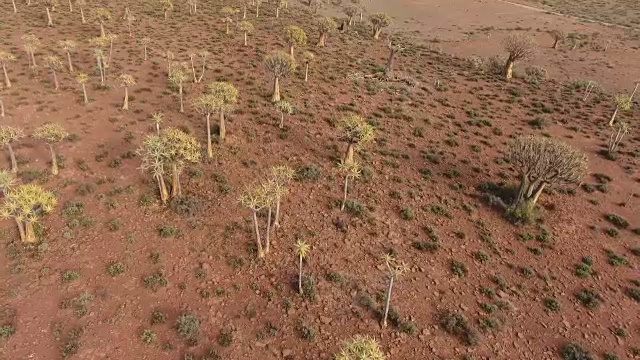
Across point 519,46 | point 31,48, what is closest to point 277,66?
point 31,48

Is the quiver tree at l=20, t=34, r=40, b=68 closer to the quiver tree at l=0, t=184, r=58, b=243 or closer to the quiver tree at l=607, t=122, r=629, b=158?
the quiver tree at l=0, t=184, r=58, b=243

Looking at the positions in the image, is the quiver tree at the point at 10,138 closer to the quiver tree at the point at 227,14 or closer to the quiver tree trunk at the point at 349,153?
the quiver tree trunk at the point at 349,153

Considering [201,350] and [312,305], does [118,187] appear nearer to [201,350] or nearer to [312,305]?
[201,350]

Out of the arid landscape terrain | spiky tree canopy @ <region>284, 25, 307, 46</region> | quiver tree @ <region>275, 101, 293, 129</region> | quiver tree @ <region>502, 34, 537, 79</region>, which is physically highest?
quiver tree @ <region>502, 34, 537, 79</region>

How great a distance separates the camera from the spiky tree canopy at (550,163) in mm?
31609

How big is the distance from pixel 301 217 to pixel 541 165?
2016cm

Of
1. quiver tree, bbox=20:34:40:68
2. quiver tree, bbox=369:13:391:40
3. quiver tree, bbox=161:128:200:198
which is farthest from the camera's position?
quiver tree, bbox=369:13:391:40

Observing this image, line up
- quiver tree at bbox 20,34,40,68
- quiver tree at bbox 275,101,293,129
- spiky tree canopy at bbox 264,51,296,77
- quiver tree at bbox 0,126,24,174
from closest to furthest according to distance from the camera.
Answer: quiver tree at bbox 0,126,24,174 < quiver tree at bbox 275,101,293,129 < spiky tree canopy at bbox 264,51,296,77 < quiver tree at bbox 20,34,40,68

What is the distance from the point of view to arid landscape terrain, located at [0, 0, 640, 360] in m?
22.5

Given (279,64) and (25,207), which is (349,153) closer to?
(279,64)

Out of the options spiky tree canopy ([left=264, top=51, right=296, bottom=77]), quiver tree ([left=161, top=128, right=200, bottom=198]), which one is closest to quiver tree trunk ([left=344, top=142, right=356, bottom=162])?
quiver tree ([left=161, top=128, right=200, bottom=198])

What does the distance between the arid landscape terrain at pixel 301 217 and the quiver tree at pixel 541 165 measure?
18cm

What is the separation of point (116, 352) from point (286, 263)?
1080cm

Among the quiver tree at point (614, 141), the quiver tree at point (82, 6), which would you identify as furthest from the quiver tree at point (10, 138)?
the quiver tree at point (614, 141)
